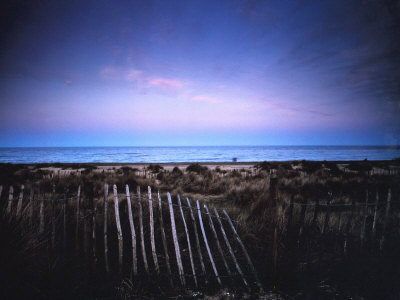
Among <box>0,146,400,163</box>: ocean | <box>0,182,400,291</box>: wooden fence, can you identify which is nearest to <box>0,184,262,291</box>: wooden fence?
<box>0,182,400,291</box>: wooden fence

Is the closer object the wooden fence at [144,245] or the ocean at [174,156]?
the wooden fence at [144,245]

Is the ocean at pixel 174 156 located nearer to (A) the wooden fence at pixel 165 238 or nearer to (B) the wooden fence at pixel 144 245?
(A) the wooden fence at pixel 165 238

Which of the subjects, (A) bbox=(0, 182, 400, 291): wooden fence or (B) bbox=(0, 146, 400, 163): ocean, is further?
(B) bbox=(0, 146, 400, 163): ocean

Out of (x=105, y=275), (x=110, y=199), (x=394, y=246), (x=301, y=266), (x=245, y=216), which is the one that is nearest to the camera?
(x=105, y=275)

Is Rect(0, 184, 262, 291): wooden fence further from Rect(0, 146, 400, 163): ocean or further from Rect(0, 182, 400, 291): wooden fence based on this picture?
Rect(0, 146, 400, 163): ocean

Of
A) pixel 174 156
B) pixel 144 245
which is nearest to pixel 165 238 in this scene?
pixel 144 245

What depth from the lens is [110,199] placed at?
6141 mm

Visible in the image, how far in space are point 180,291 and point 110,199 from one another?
14.0 feet

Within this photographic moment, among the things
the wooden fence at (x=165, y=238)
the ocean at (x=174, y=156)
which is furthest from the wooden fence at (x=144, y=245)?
the ocean at (x=174, y=156)

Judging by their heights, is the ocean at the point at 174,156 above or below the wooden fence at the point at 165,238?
below

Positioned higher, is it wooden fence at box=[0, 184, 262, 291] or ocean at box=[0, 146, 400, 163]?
wooden fence at box=[0, 184, 262, 291]

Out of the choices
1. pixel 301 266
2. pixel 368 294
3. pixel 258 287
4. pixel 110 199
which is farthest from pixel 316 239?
pixel 110 199

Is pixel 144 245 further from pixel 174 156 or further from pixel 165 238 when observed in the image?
pixel 174 156

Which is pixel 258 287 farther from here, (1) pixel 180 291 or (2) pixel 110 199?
(2) pixel 110 199
